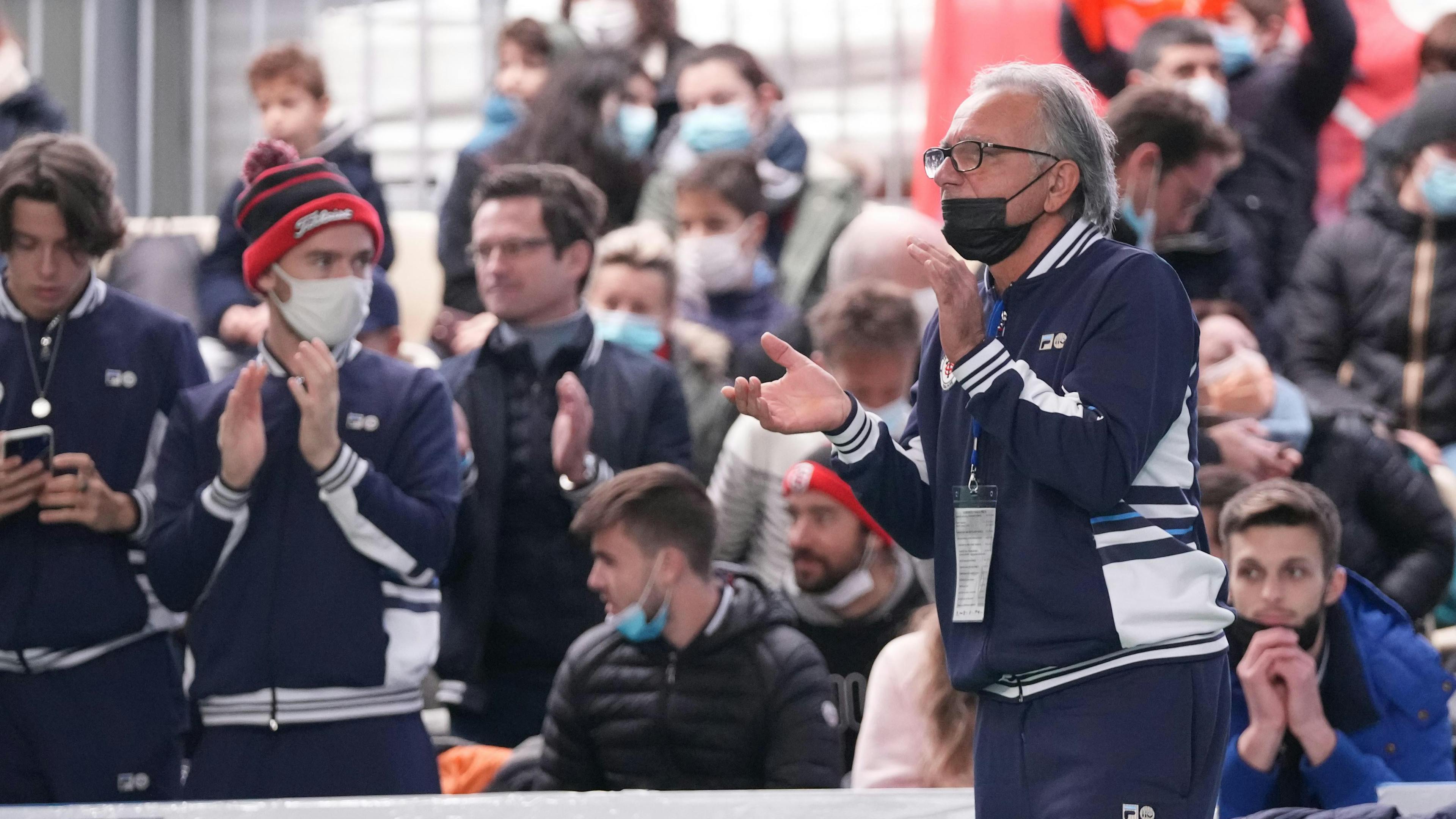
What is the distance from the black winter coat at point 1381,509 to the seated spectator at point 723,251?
1835 millimetres

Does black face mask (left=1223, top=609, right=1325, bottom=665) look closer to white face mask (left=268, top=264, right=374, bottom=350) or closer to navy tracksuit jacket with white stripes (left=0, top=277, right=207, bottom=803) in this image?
white face mask (left=268, top=264, right=374, bottom=350)

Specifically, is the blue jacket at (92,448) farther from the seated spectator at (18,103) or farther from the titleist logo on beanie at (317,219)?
the seated spectator at (18,103)

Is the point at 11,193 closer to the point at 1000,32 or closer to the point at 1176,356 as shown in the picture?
the point at 1176,356

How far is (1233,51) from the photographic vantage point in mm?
7312

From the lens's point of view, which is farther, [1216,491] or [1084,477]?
[1216,491]

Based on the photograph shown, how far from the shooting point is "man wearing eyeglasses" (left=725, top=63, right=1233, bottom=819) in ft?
9.16

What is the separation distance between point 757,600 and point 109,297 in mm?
1698

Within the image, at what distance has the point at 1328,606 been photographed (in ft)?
14.7

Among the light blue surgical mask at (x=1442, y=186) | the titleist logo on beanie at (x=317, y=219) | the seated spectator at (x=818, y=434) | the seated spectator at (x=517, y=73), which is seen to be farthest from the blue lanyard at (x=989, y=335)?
the seated spectator at (x=517, y=73)

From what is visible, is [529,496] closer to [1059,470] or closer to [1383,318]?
[1059,470]

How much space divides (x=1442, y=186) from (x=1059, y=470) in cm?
406

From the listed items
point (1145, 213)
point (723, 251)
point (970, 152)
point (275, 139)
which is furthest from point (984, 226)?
point (275, 139)

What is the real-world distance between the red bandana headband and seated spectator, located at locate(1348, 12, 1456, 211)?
2.58 m

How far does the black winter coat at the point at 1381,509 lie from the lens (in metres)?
5.46
